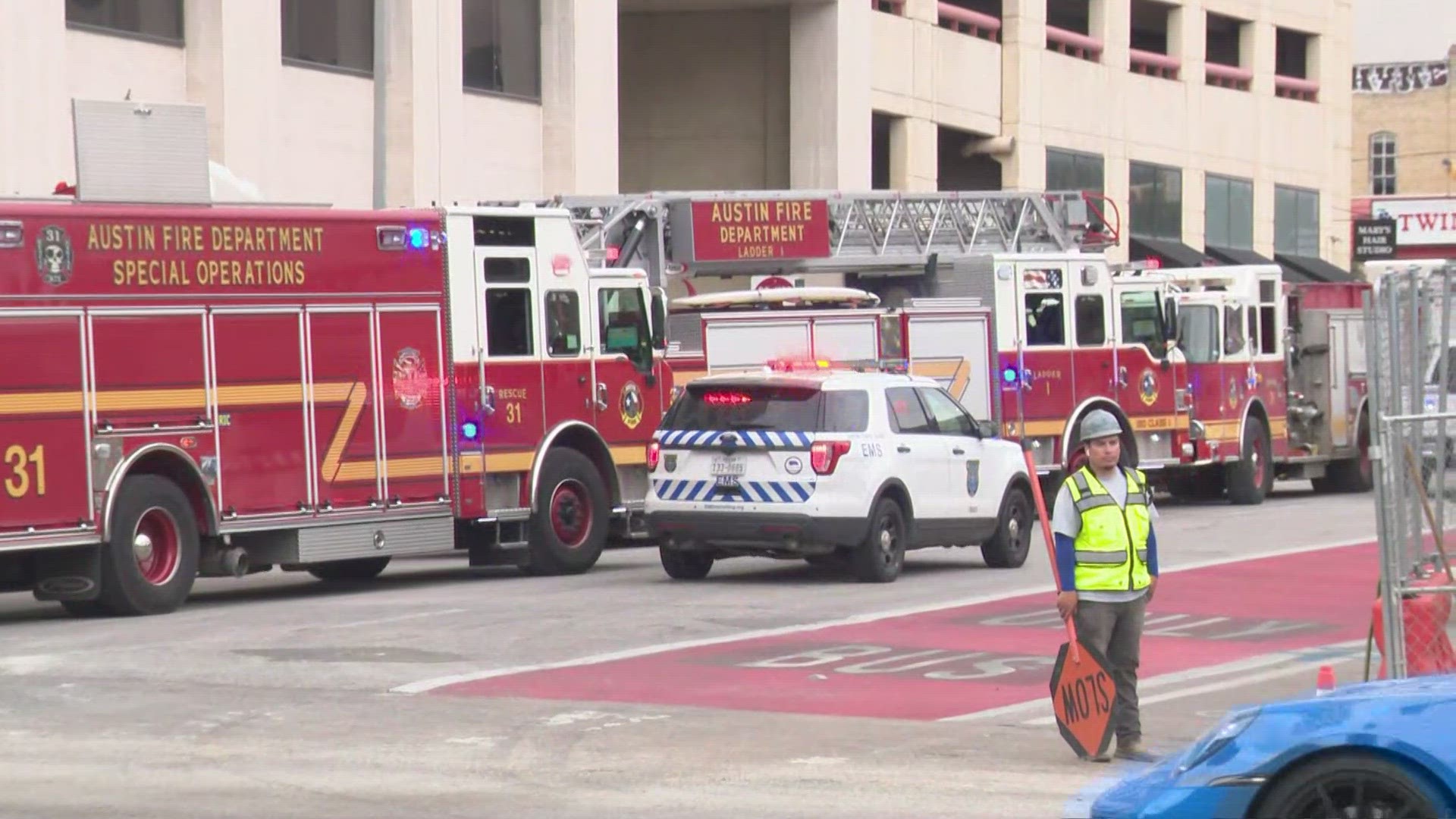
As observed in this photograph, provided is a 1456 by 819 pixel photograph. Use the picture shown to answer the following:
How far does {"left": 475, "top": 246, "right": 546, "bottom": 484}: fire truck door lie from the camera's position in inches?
778

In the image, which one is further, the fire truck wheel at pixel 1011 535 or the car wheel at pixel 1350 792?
the fire truck wheel at pixel 1011 535

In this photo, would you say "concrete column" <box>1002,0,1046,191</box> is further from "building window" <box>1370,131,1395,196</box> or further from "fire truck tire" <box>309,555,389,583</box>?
"building window" <box>1370,131,1395,196</box>

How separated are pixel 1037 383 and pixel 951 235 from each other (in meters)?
2.36

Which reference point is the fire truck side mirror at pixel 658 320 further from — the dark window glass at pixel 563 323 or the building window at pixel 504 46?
the building window at pixel 504 46

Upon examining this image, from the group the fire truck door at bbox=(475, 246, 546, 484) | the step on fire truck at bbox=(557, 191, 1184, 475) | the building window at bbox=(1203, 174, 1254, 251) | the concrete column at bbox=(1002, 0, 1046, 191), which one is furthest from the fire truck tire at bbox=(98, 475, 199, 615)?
the building window at bbox=(1203, 174, 1254, 251)

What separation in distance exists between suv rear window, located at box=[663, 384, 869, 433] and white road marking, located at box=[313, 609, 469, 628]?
2830 millimetres

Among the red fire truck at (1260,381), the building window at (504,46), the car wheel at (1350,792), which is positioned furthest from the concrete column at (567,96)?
the car wheel at (1350,792)

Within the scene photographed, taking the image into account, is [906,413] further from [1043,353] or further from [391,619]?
[1043,353]

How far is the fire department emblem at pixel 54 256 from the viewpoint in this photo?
16.1 m

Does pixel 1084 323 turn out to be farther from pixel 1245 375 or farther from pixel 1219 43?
pixel 1219 43

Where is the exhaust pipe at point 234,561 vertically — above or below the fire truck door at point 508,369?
below

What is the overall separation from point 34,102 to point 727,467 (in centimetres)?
1113

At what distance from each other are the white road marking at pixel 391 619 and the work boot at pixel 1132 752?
6.95 metres

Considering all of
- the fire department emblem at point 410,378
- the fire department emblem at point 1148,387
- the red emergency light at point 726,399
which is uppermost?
the fire department emblem at point 410,378
